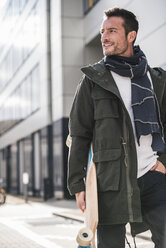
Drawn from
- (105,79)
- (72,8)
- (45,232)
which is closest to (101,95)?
(105,79)

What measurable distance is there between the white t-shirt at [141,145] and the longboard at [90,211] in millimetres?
277

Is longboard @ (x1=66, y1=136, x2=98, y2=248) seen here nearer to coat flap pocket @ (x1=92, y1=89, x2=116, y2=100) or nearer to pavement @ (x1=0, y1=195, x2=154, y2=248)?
coat flap pocket @ (x1=92, y1=89, x2=116, y2=100)

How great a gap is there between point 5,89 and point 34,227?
27284 millimetres

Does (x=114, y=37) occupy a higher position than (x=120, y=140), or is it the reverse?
(x=114, y=37)

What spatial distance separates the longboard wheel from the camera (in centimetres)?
271

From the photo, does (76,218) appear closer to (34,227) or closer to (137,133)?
(34,227)

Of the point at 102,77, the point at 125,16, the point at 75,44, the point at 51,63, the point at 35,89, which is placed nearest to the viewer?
the point at 102,77

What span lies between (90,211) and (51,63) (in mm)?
20580

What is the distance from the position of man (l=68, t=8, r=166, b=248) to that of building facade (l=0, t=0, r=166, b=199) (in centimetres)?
997

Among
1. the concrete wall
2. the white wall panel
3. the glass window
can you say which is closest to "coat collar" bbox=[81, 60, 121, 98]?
the concrete wall

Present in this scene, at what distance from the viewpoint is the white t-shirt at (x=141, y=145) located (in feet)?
9.81

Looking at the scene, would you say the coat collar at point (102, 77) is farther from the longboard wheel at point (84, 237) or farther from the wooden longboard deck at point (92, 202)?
the longboard wheel at point (84, 237)

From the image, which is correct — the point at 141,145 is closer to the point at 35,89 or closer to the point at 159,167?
the point at 159,167

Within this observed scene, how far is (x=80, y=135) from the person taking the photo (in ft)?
9.80
